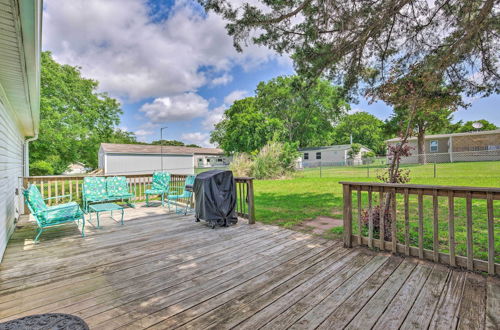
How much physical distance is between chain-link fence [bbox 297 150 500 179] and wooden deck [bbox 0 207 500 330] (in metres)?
3.57

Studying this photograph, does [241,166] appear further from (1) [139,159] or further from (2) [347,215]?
(2) [347,215]

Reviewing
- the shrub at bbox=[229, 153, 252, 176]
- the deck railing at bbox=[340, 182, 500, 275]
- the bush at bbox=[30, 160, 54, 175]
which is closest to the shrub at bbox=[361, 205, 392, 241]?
the deck railing at bbox=[340, 182, 500, 275]

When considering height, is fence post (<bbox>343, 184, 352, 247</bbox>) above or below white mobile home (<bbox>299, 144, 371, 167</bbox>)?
below

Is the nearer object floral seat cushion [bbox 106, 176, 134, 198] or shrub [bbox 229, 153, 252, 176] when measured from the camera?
floral seat cushion [bbox 106, 176, 134, 198]

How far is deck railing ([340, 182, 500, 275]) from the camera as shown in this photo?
7.66 ft

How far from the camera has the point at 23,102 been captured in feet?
13.6

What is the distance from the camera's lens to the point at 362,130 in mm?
38719

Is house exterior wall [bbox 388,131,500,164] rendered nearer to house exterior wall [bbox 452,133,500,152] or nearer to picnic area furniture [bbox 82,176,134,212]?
house exterior wall [bbox 452,133,500,152]

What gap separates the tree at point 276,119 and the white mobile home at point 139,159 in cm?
560

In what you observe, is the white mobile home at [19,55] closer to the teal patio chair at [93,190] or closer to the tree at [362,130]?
the teal patio chair at [93,190]

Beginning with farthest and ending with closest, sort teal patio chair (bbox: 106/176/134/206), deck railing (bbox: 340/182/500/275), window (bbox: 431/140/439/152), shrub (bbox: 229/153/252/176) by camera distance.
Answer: window (bbox: 431/140/439/152) < shrub (bbox: 229/153/252/176) < teal patio chair (bbox: 106/176/134/206) < deck railing (bbox: 340/182/500/275)

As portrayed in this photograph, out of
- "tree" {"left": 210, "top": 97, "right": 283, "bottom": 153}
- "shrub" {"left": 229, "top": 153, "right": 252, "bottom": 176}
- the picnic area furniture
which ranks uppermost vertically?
"tree" {"left": 210, "top": 97, "right": 283, "bottom": 153}

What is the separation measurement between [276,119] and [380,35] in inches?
743

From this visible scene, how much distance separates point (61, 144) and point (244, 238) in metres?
13.1
